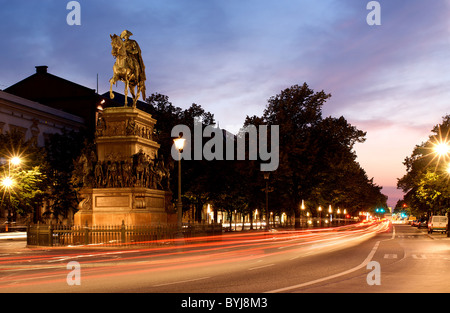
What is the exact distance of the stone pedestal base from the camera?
31.8 metres

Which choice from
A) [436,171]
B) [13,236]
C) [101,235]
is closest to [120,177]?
[101,235]

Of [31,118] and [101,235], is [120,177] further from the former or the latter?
[31,118]

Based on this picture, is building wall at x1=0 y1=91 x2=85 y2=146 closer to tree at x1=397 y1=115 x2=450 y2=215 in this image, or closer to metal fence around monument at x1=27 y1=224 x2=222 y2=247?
metal fence around monument at x1=27 y1=224 x2=222 y2=247

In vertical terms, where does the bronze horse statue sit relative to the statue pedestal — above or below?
above

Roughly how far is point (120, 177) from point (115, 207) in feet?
5.79

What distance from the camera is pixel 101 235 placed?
2983 cm

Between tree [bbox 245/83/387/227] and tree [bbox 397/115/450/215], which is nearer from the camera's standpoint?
tree [bbox 397/115/450/215]

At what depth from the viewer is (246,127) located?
216 ft

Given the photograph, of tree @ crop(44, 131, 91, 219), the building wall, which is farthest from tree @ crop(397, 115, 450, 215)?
the building wall

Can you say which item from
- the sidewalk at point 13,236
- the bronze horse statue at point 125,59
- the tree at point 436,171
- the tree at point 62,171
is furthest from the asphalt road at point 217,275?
the tree at point 62,171

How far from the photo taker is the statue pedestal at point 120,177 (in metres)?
31.9
